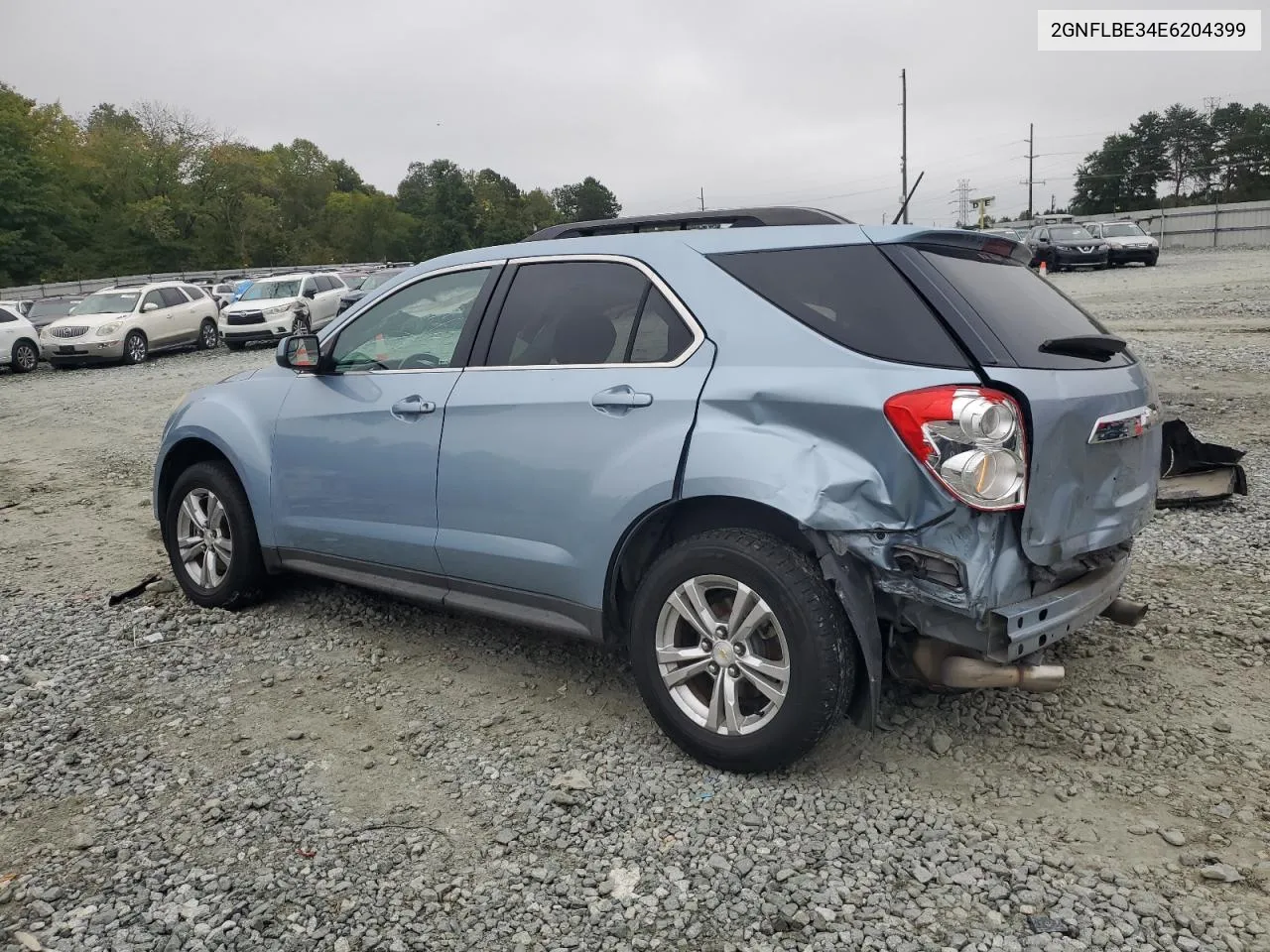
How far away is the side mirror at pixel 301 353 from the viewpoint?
4543mm

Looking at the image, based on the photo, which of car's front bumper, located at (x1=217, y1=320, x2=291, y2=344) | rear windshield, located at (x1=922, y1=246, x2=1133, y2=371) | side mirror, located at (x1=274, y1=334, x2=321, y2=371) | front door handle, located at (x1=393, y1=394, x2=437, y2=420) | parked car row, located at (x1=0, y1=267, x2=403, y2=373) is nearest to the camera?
rear windshield, located at (x1=922, y1=246, x2=1133, y2=371)

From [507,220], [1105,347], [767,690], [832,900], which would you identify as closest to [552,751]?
[767,690]

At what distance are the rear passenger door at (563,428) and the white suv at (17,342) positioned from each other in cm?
2135

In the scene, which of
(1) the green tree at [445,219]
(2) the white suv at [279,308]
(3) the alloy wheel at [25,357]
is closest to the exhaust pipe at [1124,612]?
(2) the white suv at [279,308]

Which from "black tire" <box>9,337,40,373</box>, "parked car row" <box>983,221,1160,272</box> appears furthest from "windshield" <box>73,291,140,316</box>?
"parked car row" <box>983,221,1160,272</box>

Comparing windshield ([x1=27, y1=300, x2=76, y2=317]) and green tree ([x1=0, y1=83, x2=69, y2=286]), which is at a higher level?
green tree ([x1=0, y1=83, x2=69, y2=286])

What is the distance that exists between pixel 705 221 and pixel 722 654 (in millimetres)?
1693

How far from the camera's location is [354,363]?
4527 mm

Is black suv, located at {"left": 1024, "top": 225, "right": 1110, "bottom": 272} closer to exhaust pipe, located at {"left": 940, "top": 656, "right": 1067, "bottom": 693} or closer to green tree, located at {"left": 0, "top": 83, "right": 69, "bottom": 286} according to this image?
exhaust pipe, located at {"left": 940, "top": 656, "right": 1067, "bottom": 693}

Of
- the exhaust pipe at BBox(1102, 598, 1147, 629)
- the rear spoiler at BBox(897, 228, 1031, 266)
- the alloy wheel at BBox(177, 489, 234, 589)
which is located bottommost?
the exhaust pipe at BBox(1102, 598, 1147, 629)

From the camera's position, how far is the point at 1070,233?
32.5m

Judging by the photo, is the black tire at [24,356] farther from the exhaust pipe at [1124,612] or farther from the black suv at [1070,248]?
the black suv at [1070,248]

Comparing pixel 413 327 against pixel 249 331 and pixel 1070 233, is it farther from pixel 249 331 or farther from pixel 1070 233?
pixel 1070 233

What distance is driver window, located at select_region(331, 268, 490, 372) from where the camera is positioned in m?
4.20
